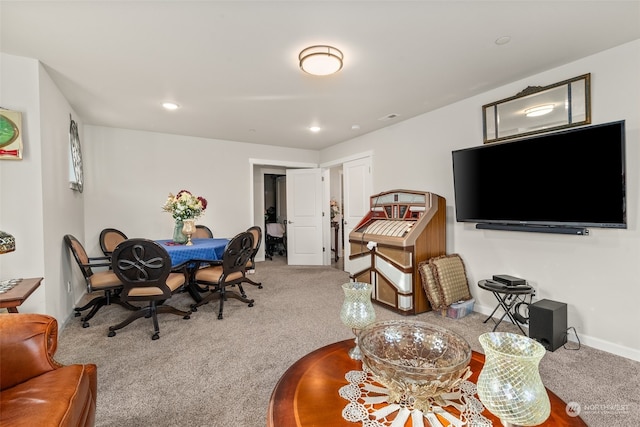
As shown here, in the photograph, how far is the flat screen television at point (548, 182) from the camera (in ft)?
7.38

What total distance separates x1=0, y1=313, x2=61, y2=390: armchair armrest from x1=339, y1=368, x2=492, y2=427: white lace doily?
1.39m

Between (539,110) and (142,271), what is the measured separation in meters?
4.19

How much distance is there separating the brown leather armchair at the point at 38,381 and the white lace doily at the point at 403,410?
1064 mm

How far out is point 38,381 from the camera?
124 centimetres

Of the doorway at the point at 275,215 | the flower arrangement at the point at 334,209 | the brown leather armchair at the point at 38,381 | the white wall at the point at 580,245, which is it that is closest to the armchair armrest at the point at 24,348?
the brown leather armchair at the point at 38,381

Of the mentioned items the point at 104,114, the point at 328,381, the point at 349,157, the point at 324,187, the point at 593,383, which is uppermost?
the point at 104,114

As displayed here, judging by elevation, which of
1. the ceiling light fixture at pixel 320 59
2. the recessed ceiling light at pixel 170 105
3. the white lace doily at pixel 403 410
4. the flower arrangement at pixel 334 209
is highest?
the recessed ceiling light at pixel 170 105

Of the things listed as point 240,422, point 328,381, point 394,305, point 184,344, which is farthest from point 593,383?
point 184,344

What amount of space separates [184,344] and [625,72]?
440 cm

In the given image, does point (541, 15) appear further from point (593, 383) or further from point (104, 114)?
point (104, 114)

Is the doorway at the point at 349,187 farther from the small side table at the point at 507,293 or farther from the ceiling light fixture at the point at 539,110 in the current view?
the ceiling light fixture at the point at 539,110

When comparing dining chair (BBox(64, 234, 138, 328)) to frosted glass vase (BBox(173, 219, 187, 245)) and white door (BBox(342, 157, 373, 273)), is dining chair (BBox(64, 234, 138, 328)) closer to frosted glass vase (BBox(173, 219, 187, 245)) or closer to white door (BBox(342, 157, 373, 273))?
frosted glass vase (BBox(173, 219, 187, 245))

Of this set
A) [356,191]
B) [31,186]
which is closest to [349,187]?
[356,191]

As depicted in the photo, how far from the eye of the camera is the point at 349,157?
18.0 ft
